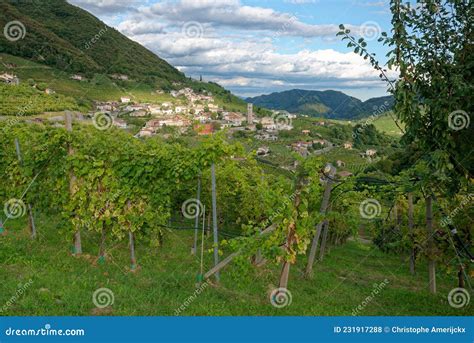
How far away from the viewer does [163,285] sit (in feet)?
23.0

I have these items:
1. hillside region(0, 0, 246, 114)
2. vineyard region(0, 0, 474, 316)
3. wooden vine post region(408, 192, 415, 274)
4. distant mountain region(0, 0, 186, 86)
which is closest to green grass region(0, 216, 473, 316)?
vineyard region(0, 0, 474, 316)

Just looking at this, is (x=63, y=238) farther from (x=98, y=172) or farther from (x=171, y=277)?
(x=171, y=277)

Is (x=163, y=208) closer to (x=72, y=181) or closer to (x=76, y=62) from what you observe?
(x=72, y=181)

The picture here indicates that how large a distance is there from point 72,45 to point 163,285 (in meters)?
151

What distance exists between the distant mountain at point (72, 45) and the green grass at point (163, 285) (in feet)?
337

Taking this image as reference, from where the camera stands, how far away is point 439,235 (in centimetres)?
811

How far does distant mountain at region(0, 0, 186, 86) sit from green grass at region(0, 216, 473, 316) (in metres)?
103

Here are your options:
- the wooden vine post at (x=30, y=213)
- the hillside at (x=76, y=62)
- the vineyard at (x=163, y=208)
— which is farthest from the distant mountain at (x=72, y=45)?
the vineyard at (x=163, y=208)

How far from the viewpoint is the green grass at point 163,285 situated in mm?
5971

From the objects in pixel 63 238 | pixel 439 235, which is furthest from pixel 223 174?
pixel 439 235

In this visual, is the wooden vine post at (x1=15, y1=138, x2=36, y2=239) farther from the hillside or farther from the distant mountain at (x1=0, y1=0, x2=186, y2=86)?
the distant mountain at (x1=0, y1=0, x2=186, y2=86)

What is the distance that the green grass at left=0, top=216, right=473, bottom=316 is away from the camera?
5971mm

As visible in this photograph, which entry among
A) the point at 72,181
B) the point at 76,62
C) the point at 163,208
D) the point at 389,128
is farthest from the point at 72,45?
the point at 163,208

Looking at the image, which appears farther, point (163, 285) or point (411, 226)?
point (411, 226)
